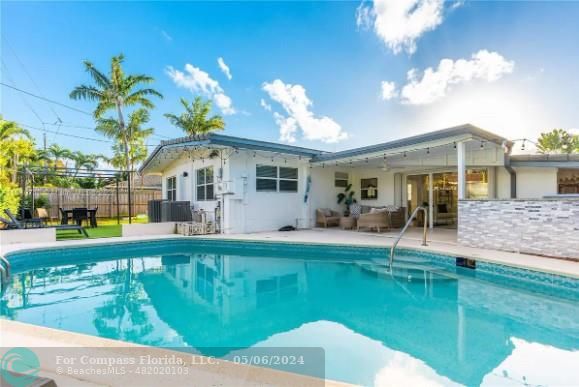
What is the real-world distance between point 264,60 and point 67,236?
13505mm

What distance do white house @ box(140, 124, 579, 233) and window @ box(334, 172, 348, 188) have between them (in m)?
0.05

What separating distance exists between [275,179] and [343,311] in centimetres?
798

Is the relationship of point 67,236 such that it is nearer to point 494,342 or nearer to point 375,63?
point 494,342

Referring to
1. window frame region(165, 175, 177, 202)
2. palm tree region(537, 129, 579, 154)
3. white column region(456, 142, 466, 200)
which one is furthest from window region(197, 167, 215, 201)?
palm tree region(537, 129, 579, 154)

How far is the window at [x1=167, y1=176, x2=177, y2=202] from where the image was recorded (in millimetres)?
15535

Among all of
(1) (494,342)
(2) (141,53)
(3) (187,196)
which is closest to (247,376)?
(1) (494,342)

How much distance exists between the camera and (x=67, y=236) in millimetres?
10180

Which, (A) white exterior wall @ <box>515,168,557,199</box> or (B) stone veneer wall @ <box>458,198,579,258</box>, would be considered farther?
(A) white exterior wall @ <box>515,168,557,199</box>

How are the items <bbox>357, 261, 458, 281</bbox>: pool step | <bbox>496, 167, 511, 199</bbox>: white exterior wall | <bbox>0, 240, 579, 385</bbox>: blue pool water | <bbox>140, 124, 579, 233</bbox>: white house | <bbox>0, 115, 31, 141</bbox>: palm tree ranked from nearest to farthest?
<bbox>0, 240, 579, 385</bbox>: blue pool water
<bbox>357, 261, 458, 281</bbox>: pool step
<bbox>140, 124, 579, 233</bbox>: white house
<bbox>496, 167, 511, 199</bbox>: white exterior wall
<bbox>0, 115, 31, 141</bbox>: palm tree

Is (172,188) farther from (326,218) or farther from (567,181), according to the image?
(567,181)

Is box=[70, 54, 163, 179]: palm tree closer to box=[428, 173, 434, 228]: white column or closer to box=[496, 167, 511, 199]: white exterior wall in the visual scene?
box=[428, 173, 434, 228]: white column

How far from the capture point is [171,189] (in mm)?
16391

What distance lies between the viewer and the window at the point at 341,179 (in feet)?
45.5

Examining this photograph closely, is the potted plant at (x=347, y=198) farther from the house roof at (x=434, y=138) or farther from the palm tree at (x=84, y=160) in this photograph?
the palm tree at (x=84, y=160)
